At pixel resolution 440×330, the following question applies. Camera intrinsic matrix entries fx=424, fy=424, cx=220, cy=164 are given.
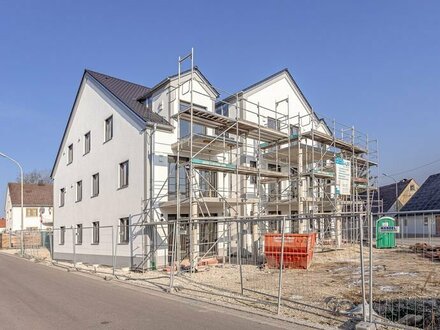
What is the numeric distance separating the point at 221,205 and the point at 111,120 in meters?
7.60

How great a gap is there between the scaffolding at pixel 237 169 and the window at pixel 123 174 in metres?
2.48

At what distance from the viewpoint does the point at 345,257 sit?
16328 mm

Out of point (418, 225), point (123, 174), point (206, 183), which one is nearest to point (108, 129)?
point (123, 174)

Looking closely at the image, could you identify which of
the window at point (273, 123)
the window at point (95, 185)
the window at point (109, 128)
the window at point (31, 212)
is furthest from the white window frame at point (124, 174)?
the window at point (31, 212)

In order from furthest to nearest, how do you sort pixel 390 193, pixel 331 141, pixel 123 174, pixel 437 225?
pixel 390 193
pixel 331 141
pixel 123 174
pixel 437 225

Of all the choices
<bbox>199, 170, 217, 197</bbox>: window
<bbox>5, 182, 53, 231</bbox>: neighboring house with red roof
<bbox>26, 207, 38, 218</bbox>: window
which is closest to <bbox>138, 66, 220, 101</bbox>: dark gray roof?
<bbox>199, 170, 217, 197</bbox>: window

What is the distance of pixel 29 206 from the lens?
202 feet

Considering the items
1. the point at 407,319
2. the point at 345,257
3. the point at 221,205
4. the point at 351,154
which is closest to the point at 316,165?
the point at 351,154

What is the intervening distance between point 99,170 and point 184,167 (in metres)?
6.70

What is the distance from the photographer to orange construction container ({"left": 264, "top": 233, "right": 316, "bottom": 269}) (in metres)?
15.5

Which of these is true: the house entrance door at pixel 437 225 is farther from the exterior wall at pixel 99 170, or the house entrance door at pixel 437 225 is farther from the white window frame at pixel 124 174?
the white window frame at pixel 124 174

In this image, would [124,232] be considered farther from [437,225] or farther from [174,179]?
[437,225]

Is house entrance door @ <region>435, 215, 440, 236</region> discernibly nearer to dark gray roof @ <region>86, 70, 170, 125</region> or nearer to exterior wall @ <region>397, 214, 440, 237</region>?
exterior wall @ <region>397, 214, 440, 237</region>

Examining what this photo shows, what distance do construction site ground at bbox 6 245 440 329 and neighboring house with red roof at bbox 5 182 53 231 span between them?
1941 inches
